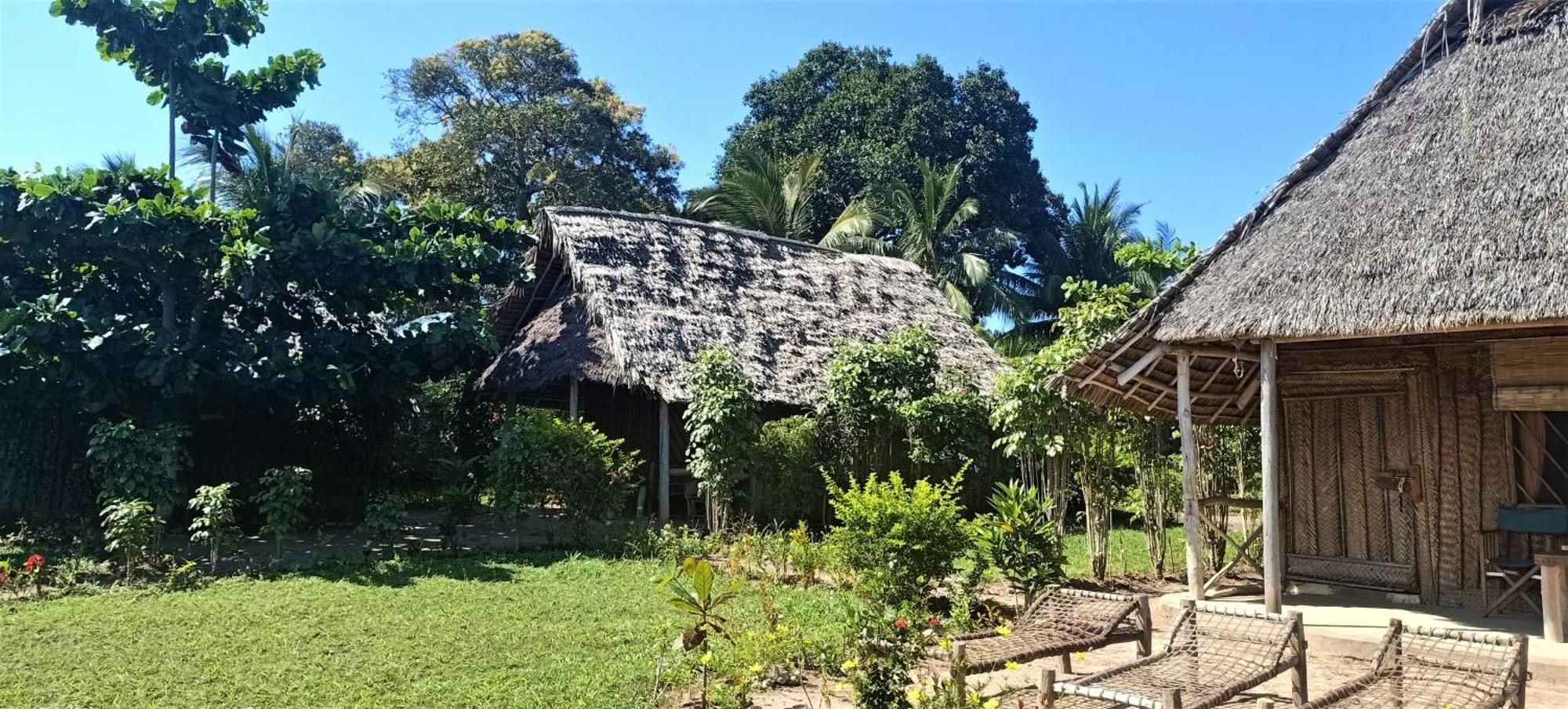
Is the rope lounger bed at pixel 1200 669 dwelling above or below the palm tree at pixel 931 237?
below

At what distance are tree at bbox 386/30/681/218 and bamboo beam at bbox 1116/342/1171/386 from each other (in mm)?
17380

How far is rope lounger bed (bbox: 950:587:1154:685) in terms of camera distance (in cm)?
535

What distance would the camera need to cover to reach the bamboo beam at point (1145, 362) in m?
7.46

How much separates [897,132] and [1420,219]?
21153mm

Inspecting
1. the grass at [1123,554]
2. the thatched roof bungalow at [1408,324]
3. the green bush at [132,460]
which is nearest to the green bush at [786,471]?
the grass at [1123,554]

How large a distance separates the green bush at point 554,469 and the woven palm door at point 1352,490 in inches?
270

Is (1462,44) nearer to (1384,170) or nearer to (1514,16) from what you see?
(1514,16)

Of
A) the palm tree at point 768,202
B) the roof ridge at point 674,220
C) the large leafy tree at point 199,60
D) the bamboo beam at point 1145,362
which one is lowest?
the bamboo beam at point 1145,362

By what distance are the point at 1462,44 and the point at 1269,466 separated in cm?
382

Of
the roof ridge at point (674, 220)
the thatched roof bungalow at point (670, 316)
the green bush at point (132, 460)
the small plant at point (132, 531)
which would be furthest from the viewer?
the roof ridge at point (674, 220)

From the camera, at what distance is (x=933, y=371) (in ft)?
42.3

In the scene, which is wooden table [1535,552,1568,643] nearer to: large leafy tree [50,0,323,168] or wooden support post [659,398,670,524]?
wooden support post [659,398,670,524]

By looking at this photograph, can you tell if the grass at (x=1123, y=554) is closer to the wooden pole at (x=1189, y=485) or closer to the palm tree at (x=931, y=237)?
the wooden pole at (x=1189, y=485)

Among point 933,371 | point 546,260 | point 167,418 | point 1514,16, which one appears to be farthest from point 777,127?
point 1514,16
